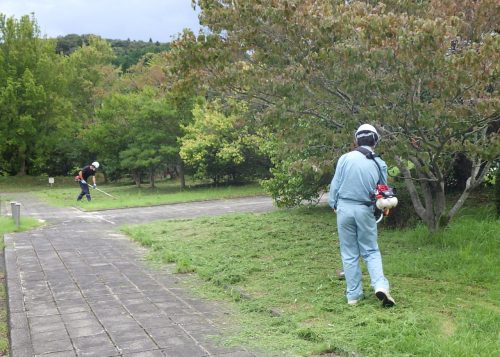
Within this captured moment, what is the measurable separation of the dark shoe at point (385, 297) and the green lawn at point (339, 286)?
0.23 ft

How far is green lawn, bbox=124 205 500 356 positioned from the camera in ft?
13.5

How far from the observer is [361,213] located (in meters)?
5.05

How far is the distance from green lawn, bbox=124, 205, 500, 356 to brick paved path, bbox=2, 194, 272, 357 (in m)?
0.39

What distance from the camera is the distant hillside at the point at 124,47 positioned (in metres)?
53.3

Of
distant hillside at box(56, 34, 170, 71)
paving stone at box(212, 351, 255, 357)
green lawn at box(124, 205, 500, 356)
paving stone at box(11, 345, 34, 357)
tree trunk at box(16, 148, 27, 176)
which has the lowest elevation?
paving stone at box(212, 351, 255, 357)

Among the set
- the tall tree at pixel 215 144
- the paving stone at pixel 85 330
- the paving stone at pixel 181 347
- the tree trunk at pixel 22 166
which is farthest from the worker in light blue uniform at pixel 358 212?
the tree trunk at pixel 22 166

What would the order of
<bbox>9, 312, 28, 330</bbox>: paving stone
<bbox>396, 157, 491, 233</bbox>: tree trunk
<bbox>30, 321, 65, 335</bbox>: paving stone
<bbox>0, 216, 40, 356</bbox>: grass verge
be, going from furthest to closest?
<bbox>396, 157, 491, 233</bbox>: tree trunk < <bbox>9, 312, 28, 330</bbox>: paving stone < <bbox>30, 321, 65, 335</bbox>: paving stone < <bbox>0, 216, 40, 356</bbox>: grass verge

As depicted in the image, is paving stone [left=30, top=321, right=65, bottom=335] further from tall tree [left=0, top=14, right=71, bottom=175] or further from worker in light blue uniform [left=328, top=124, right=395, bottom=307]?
tall tree [left=0, top=14, right=71, bottom=175]

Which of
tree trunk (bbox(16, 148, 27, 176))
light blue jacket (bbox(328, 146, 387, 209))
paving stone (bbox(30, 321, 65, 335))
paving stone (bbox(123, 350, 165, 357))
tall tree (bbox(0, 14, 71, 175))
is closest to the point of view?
paving stone (bbox(123, 350, 165, 357))

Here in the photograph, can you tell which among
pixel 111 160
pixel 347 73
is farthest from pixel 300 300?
pixel 111 160

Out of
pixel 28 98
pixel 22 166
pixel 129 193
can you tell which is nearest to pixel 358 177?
pixel 129 193

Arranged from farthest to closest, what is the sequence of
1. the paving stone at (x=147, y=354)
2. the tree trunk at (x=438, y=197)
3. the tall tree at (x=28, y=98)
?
the tall tree at (x=28, y=98)
the tree trunk at (x=438, y=197)
the paving stone at (x=147, y=354)

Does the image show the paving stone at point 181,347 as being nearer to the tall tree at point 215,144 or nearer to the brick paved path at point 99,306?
the brick paved path at point 99,306

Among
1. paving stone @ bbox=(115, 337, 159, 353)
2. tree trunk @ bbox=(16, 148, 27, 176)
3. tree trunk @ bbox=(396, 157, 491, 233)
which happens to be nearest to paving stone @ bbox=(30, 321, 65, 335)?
paving stone @ bbox=(115, 337, 159, 353)
